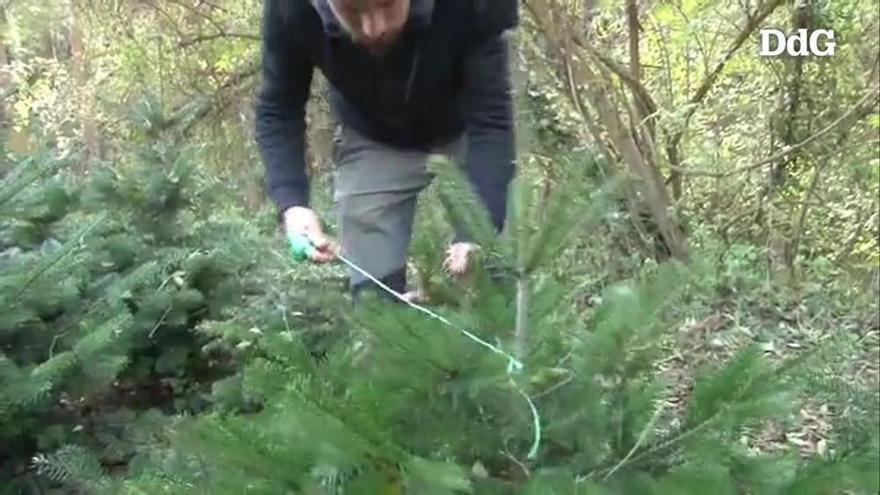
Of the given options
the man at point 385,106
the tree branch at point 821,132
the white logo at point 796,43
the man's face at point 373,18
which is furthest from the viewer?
the white logo at point 796,43

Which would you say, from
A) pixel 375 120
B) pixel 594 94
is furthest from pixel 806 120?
pixel 375 120

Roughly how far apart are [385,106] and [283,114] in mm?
236

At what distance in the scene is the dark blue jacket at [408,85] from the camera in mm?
2201

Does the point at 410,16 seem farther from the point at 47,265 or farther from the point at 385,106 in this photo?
the point at 47,265

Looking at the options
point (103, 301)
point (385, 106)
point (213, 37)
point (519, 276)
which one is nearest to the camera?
point (519, 276)

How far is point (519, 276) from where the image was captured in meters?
1.55

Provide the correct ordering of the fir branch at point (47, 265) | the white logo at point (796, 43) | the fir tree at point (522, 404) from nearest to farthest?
the fir tree at point (522, 404), the fir branch at point (47, 265), the white logo at point (796, 43)

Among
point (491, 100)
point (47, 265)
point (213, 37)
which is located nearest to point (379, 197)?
point (491, 100)

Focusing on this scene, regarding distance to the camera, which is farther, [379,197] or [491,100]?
[379,197]

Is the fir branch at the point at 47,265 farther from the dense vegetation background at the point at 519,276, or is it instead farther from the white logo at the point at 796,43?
the white logo at the point at 796,43

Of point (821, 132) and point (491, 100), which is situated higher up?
point (491, 100)

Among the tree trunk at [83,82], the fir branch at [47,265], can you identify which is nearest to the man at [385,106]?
the fir branch at [47,265]

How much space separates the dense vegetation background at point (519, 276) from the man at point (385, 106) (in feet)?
0.68

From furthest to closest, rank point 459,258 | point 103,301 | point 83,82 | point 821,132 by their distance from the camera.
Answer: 1. point 83,82
2. point 821,132
3. point 103,301
4. point 459,258
